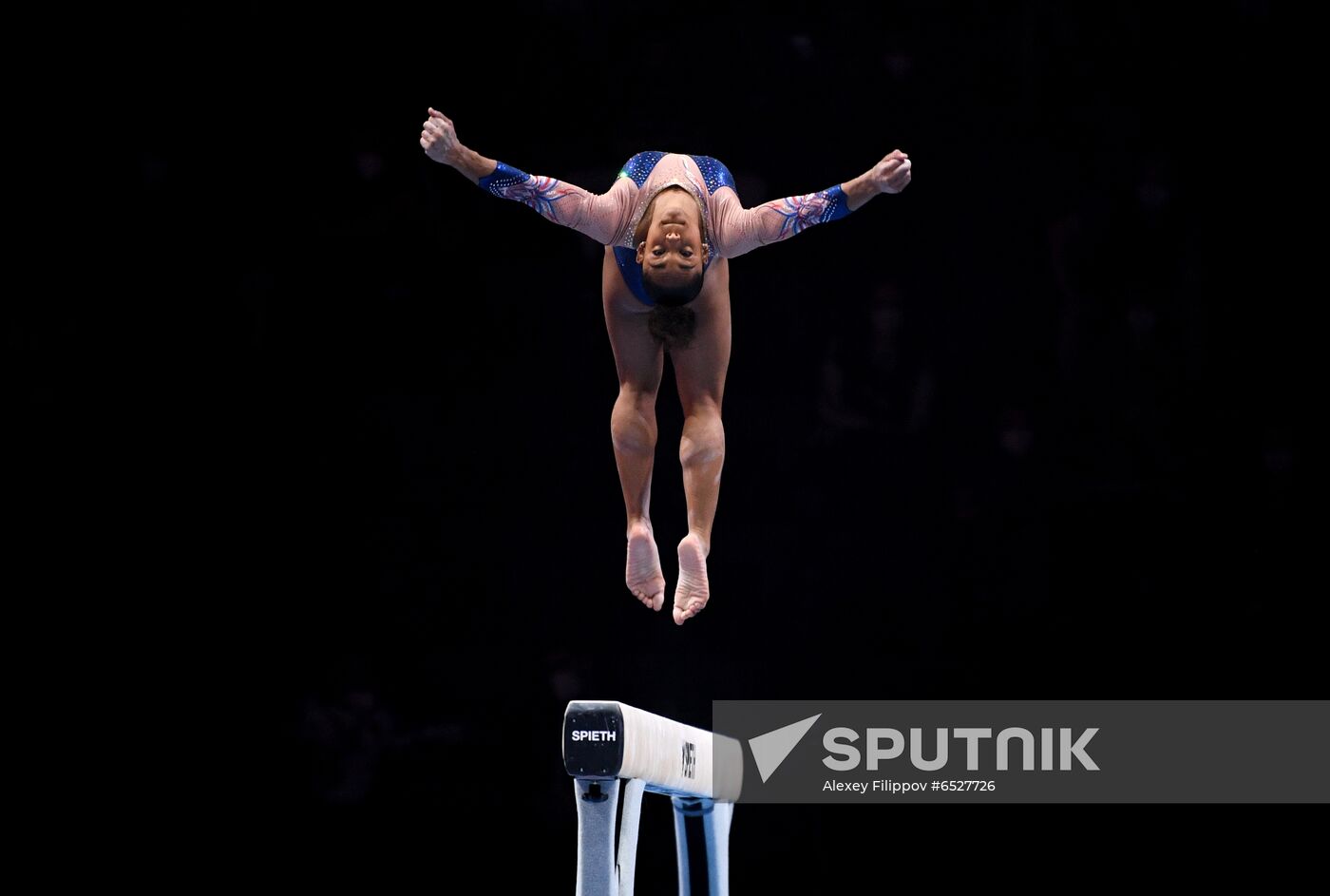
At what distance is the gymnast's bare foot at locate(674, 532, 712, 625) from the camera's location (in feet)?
16.3

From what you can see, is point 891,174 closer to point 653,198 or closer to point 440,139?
point 653,198

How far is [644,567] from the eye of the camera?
201 inches

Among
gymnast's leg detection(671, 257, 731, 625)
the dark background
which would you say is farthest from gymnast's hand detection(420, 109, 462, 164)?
the dark background

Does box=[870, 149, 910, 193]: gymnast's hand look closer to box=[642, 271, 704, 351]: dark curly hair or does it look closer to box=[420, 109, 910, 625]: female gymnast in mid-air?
box=[420, 109, 910, 625]: female gymnast in mid-air

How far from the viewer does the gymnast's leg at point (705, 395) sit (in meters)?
5.12

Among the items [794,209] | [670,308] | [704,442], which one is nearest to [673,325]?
[670,308]

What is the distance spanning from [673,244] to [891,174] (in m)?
0.68

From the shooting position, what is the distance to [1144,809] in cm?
660

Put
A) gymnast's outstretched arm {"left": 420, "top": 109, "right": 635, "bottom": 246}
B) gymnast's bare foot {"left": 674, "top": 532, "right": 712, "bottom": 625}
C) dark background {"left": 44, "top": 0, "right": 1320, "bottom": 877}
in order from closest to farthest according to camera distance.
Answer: gymnast's outstretched arm {"left": 420, "top": 109, "right": 635, "bottom": 246} → gymnast's bare foot {"left": 674, "top": 532, "right": 712, "bottom": 625} → dark background {"left": 44, "top": 0, "right": 1320, "bottom": 877}

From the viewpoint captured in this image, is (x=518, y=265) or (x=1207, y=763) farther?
(x=518, y=265)

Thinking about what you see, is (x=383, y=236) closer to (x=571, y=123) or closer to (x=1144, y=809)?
(x=571, y=123)

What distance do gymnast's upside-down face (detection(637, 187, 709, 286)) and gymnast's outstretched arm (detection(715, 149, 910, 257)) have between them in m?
0.14

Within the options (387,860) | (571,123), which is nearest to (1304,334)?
(571,123)

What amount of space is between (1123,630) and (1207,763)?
2.09 ft
